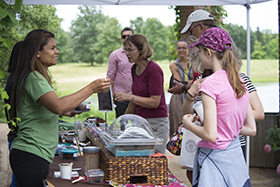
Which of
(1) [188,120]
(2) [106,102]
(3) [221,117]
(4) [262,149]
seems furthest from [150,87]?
(4) [262,149]

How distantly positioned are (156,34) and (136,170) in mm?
14944

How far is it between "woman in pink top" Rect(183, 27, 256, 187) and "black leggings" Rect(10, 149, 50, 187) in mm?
859

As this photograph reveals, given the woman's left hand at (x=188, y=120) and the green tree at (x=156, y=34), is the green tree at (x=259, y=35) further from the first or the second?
the woman's left hand at (x=188, y=120)

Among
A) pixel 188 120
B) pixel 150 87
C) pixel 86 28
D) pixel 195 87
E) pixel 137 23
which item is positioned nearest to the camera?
pixel 188 120

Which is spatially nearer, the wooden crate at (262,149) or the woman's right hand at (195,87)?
the woman's right hand at (195,87)

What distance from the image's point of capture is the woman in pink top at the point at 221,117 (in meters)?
1.52

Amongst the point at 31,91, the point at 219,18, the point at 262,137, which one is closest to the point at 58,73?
the point at 219,18

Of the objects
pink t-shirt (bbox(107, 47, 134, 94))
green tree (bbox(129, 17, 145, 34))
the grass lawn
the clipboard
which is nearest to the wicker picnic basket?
the clipboard

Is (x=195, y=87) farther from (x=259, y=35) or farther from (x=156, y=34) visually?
(x=259, y=35)

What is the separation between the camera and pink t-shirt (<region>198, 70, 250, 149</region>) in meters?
1.54

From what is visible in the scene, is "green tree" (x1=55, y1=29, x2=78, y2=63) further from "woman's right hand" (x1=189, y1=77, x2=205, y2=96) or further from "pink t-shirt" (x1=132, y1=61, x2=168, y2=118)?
"woman's right hand" (x1=189, y1=77, x2=205, y2=96)

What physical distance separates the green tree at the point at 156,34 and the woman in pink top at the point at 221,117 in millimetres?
14547

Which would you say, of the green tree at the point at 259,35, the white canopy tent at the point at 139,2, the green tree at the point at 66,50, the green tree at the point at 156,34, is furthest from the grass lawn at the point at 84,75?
the white canopy tent at the point at 139,2

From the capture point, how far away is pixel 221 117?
61.4 inches
